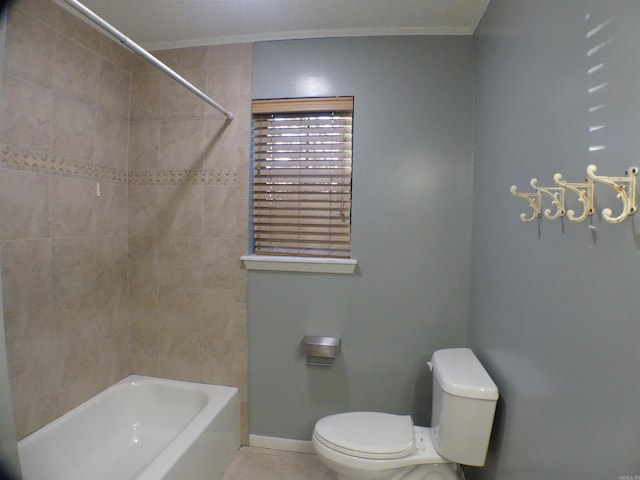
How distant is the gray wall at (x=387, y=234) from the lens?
1.63 m

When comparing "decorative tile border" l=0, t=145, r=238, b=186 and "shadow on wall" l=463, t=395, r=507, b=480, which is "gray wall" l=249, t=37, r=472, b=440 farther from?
"decorative tile border" l=0, t=145, r=238, b=186

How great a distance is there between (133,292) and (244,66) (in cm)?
161

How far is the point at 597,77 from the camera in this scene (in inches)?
27.0

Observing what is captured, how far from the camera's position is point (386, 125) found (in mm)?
1666

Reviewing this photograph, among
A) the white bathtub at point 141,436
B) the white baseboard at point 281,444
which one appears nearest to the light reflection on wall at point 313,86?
the white bathtub at point 141,436

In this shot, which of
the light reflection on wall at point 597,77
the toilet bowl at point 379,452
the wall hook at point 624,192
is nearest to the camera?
the wall hook at point 624,192

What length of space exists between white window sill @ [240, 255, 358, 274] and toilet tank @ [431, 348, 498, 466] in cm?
71

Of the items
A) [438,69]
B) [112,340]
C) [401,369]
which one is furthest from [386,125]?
[112,340]

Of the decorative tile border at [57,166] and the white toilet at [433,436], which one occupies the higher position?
the decorative tile border at [57,166]

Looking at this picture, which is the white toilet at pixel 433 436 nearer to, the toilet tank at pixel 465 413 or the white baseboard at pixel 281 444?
the toilet tank at pixel 465 413

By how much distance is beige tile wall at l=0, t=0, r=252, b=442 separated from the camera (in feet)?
4.61

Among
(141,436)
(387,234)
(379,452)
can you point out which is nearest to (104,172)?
(141,436)

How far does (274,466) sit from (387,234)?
149 centimetres

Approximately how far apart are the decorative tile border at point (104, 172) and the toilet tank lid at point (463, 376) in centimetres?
149
